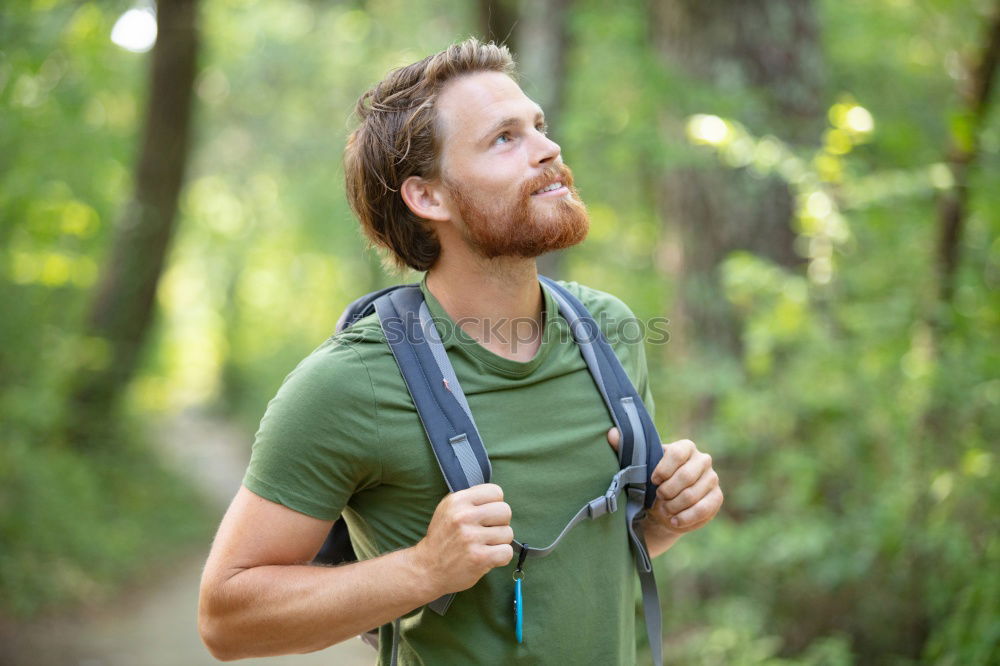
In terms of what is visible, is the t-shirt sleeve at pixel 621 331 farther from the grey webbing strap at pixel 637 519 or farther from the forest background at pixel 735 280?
the forest background at pixel 735 280

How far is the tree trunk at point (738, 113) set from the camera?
5.13 m

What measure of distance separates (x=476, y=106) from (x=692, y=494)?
3.40ft

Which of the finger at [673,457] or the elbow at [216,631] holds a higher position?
the finger at [673,457]

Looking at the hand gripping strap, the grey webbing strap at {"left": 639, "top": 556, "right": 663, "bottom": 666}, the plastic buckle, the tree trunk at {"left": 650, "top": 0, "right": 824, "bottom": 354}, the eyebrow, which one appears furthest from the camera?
the tree trunk at {"left": 650, "top": 0, "right": 824, "bottom": 354}

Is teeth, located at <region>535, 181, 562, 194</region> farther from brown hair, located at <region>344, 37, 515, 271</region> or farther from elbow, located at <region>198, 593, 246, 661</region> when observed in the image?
elbow, located at <region>198, 593, 246, 661</region>

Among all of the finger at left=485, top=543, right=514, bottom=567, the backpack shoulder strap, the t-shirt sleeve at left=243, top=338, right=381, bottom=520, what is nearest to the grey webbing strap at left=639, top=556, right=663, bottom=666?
the backpack shoulder strap

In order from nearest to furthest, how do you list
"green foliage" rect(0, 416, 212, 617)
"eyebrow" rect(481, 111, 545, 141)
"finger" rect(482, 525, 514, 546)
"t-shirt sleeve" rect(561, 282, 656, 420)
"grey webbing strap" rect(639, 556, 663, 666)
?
"finger" rect(482, 525, 514, 546)
"grey webbing strap" rect(639, 556, 663, 666)
"eyebrow" rect(481, 111, 545, 141)
"t-shirt sleeve" rect(561, 282, 656, 420)
"green foliage" rect(0, 416, 212, 617)

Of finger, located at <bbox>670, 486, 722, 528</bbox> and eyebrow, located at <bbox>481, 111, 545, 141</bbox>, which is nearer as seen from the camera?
finger, located at <bbox>670, 486, 722, 528</bbox>

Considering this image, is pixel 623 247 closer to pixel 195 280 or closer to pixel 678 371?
pixel 678 371

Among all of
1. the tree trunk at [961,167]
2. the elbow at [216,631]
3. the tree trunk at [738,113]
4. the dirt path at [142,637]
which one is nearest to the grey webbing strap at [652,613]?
the elbow at [216,631]

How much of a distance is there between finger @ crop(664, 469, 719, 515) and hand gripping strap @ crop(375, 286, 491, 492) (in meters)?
0.44

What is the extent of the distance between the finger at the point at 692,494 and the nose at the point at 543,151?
0.81 metres

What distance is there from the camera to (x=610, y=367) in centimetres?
209

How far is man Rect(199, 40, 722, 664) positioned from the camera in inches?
69.4
